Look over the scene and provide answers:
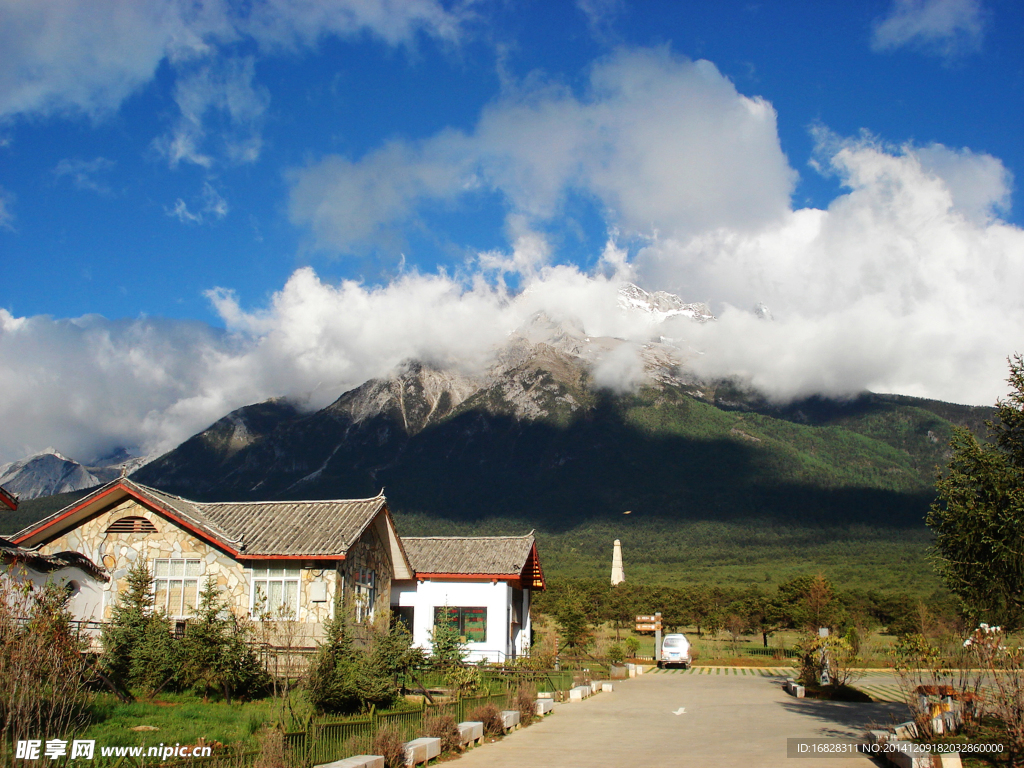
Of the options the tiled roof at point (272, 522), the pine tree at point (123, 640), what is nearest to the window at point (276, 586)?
the tiled roof at point (272, 522)

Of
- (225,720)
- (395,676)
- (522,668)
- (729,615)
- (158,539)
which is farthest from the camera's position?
(729,615)

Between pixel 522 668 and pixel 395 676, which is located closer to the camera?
pixel 395 676

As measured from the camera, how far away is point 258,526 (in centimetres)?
2381

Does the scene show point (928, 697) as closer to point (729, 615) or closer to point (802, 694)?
point (802, 694)

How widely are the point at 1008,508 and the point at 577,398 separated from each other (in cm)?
17318

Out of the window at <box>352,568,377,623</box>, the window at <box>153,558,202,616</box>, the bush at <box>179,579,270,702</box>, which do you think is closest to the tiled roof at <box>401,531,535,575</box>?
the window at <box>352,568,377,623</box>

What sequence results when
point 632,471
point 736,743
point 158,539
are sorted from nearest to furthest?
point 736,743 < point 158,539 < point 632,471

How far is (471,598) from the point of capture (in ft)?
101

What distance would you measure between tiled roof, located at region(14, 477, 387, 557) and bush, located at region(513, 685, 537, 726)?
693 centimetres

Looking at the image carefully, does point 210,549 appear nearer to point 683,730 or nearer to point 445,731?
point 445,731

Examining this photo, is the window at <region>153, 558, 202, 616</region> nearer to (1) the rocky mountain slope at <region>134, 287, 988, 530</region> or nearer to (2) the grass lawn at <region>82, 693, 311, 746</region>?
(2) the grass lawn at <region>82, 693, 311, 746</region>

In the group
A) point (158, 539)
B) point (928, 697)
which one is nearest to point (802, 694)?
point (928, 697)

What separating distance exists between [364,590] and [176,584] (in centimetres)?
567

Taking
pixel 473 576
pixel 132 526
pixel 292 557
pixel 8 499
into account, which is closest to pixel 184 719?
pixel 8 499
